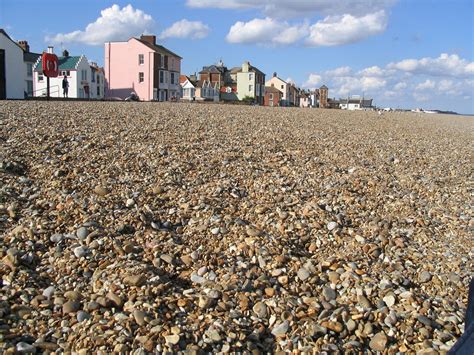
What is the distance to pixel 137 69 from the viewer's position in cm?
5903

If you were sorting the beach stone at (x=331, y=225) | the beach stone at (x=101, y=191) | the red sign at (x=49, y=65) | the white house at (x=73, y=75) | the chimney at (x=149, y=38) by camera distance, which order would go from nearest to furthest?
the beach stone at (x=331, y=225)
the beach stone at (x=101, y=191)
the red sign at (x=49, y=65)
the white house at (x=73, y=75)
the chimney at (x=149, y=38)

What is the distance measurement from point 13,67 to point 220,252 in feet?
131

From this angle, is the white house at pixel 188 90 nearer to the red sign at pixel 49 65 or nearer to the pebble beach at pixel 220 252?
the red sign at pixel 49 65

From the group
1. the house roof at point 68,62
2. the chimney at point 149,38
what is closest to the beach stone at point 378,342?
the house roof at point 68,62

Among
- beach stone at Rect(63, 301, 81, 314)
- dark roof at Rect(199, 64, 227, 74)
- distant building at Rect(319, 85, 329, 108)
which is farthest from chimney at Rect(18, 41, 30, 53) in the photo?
distant building at Rect(319, 85, 329, 108)

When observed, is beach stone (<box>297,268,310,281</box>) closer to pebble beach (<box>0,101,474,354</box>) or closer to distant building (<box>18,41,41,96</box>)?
pebble beach (<box>0,101,474,354</box>)

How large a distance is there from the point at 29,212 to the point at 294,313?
3280mm

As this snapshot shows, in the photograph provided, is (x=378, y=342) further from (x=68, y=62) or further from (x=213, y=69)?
(x=213, y=69)

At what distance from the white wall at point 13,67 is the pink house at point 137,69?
19.3m

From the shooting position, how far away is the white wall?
37562 mm

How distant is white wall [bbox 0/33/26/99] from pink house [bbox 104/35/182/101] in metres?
19.3

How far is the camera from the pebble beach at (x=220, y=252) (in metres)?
3.46

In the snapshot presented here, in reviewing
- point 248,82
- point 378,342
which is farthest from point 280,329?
point 248,82

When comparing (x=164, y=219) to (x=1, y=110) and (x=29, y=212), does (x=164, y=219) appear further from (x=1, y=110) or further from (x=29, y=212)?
(x=1, y=110)
